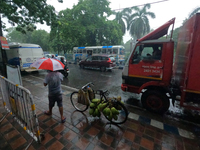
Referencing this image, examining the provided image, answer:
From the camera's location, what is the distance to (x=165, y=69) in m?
3.35

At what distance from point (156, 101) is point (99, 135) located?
2213 millimetres

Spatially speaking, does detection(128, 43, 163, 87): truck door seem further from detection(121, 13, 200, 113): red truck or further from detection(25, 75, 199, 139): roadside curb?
detection(25, 75, 199, 139): roadside curb

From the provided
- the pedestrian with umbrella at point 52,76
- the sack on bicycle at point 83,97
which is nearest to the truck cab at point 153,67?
the sack on bicycle at point 83,97

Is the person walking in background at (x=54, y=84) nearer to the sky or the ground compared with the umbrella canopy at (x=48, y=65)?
nearer to the ground

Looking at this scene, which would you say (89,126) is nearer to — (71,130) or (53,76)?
(71,130)

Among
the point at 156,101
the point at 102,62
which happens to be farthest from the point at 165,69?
the point at 102,62

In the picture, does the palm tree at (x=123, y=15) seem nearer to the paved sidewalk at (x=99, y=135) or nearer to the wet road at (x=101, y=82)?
the wet road at (x=101, y=82)

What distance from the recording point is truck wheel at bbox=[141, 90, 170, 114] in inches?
134

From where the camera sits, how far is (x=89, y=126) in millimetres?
2828

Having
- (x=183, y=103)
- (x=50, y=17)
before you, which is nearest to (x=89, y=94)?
(x=183, y=103)

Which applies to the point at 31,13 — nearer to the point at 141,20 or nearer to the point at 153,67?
the point at 153,67

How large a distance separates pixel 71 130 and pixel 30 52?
9.18 meters

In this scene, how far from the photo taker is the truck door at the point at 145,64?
343 cm

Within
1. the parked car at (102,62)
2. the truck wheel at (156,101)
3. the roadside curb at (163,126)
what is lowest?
the roadside curb at (163,126)
